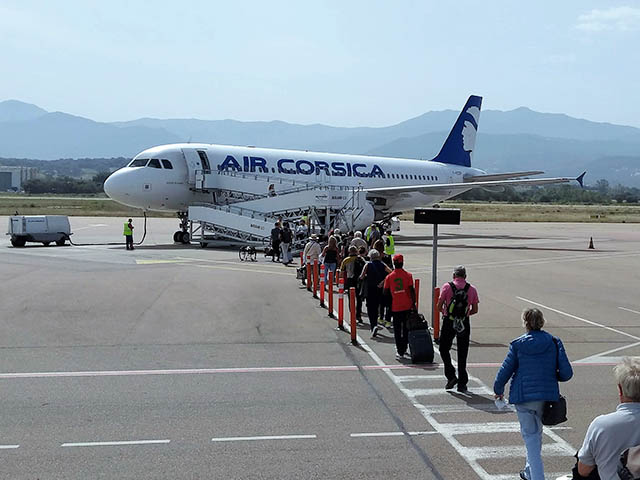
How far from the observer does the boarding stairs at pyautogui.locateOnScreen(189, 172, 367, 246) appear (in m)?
34.2

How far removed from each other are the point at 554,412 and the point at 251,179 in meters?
31.6

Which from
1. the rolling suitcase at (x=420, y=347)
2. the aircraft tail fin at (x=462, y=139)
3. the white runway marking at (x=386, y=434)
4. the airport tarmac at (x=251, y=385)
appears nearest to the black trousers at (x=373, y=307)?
the airport tarmac at (x=251, y=385)

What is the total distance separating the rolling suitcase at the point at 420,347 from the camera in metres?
11.4

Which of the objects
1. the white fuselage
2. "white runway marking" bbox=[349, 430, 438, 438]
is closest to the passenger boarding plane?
the white fuselage

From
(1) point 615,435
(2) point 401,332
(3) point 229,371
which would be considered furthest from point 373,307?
(1) point 615,435

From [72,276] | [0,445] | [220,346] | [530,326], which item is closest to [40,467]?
[0,445]

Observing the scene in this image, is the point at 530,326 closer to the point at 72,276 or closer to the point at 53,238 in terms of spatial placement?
the point at 72,276

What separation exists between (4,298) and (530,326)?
1468 cm

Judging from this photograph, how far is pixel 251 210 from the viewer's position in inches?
1414

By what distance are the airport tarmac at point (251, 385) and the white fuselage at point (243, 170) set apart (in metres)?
13.7

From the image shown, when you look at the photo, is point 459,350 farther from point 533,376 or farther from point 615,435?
point 615,435

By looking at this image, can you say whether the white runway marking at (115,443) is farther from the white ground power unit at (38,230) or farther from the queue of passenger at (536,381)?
the white ground power unit at (38,230)

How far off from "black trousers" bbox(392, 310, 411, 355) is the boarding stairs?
21939 mm

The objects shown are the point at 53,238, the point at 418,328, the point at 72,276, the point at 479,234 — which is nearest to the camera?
the point at 418,328
